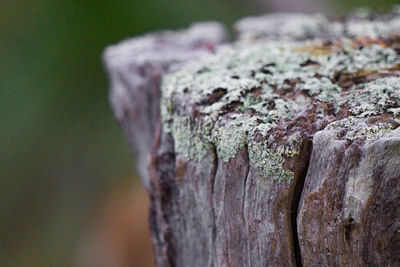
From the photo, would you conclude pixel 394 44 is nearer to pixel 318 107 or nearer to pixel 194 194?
pixel 318 107

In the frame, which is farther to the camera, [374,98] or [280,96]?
[280,96]

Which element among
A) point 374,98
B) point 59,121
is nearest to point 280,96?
point 374,98

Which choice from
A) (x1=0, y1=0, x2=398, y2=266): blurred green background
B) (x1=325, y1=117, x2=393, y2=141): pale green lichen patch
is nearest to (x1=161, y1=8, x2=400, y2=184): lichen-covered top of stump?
(x1=325, y1=117, x2=393, y2=141): pale green lichen patch

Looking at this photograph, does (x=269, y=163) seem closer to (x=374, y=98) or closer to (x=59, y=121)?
(x=374, y=98)

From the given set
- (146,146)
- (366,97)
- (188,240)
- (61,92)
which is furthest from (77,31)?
(366,97)

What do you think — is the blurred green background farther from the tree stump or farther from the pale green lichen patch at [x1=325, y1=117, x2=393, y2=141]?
the pale green lichen patch at [x1=325, y1=117, x2=393, y2=141]

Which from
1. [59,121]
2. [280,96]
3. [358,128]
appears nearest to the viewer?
[358,128]
